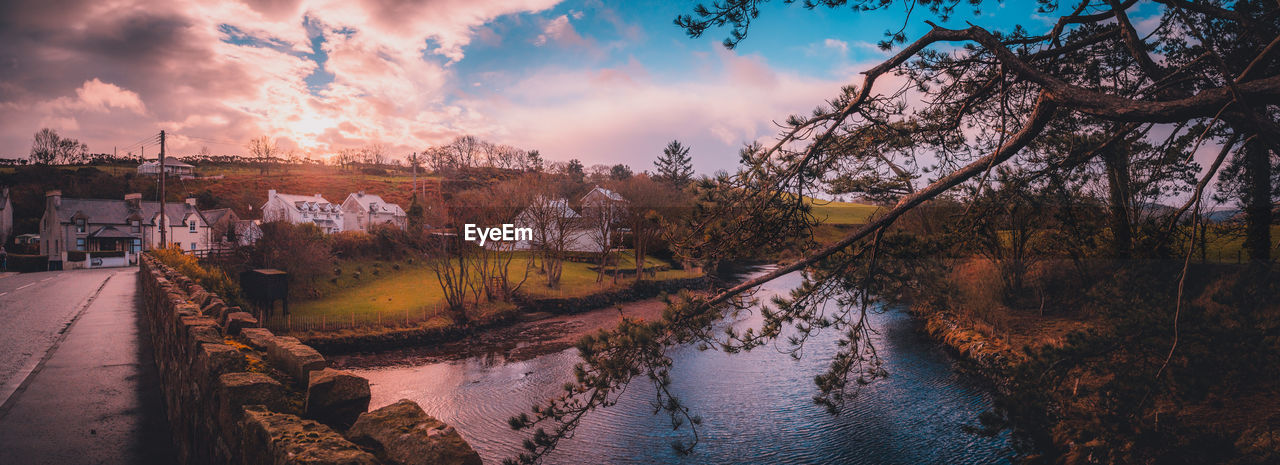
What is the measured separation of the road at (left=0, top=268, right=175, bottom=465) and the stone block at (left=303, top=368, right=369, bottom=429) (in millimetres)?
2492

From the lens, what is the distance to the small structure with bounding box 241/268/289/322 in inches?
713

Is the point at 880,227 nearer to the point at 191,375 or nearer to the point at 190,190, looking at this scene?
the point at 191,375

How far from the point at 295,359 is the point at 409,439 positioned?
1.59 metres

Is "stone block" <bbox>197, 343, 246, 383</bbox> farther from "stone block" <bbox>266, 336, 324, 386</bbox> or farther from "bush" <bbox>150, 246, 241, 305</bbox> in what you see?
"bush" <bbox>150, 246, 241, 305</bbox>

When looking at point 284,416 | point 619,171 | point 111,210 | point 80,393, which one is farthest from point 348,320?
point 619,171

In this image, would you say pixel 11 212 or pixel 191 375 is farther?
pixel 11 212

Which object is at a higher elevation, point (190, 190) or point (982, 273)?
point (190, 190)

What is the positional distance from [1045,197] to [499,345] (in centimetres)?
1549

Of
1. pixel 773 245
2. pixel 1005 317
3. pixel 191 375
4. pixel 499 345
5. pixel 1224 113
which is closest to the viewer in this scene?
pixel 1224 113

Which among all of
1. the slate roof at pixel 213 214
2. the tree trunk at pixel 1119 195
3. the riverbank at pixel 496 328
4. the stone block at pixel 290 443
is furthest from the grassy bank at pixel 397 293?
the slate roof at pixel 213 214

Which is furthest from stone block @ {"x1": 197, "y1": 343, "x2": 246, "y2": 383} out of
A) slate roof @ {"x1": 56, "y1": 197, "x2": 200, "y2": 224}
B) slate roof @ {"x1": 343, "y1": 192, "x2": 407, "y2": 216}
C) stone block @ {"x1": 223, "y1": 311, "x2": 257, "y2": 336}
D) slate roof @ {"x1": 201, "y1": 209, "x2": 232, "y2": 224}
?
slate roof @ {"x1": 343, "y1": 192, "x2": 407, "y2": 216}

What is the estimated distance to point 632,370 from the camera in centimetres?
467

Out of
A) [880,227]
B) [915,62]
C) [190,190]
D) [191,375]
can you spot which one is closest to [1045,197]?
[915,62]

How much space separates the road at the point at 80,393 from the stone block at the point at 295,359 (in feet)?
4.65
